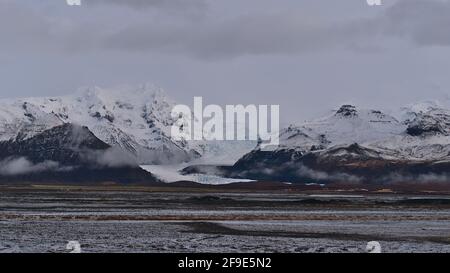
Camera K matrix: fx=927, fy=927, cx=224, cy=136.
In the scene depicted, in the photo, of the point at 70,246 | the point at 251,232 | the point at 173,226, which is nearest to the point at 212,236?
the point at 251,232

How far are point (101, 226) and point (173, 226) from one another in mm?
6504

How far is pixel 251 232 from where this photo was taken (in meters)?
73.8
